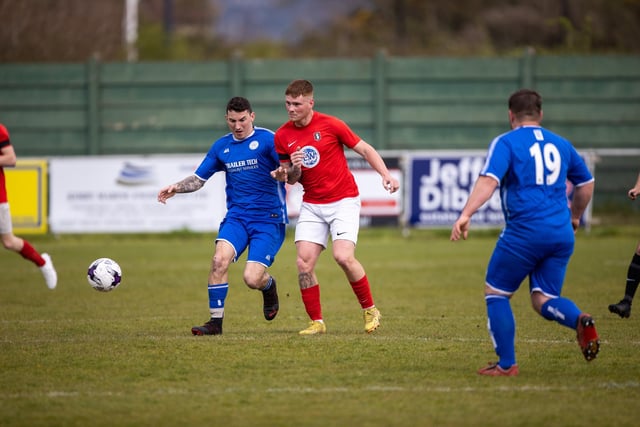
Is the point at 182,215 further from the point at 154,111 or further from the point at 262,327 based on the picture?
the point at 262,327

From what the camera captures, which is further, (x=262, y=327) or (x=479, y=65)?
(x=479, y=65)

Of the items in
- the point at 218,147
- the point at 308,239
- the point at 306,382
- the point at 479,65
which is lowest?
the point at 306,382

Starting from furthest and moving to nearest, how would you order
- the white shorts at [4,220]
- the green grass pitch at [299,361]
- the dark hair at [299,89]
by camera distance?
1. the white shorts at [4,220]
2. the dark hair at [299,89]
3. the green grass pitch at [299,361]

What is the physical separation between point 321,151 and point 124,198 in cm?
1233

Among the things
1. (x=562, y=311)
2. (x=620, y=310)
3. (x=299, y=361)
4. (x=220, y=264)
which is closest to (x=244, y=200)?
(x=220, y=264)

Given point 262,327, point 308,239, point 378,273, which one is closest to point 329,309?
point 262,327

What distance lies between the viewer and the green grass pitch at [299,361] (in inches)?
244

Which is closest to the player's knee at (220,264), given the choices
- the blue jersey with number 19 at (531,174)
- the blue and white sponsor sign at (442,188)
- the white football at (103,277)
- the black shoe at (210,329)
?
the black shoe at (210,329)

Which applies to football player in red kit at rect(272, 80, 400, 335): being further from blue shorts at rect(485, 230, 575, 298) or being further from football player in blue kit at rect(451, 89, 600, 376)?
blue shorts at rect(485, 230, 575, 298)

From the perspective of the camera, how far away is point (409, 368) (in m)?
7.57

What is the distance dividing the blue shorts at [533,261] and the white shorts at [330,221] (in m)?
2.21

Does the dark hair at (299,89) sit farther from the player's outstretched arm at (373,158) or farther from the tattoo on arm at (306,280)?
the tattoo on arm at (306,280)

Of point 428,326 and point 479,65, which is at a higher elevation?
point 479,65

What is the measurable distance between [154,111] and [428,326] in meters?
16.4
